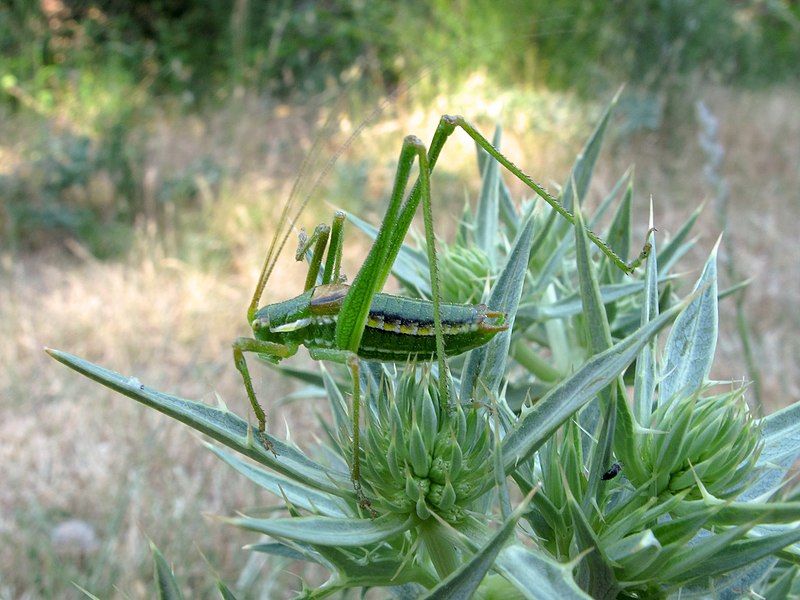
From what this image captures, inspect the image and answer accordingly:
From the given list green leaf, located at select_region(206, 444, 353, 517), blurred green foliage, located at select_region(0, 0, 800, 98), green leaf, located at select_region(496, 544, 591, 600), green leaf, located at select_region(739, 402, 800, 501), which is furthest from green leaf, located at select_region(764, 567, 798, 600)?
blurred green foliage, located at select_region(0, 0, 800, 98)

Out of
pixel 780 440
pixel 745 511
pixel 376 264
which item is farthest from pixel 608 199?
pixel 745 511

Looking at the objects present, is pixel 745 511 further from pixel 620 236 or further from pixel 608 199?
pixel 608 199

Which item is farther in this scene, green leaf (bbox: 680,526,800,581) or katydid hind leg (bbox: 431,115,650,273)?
katydid hind leg (bbox: 431,115,650,273)

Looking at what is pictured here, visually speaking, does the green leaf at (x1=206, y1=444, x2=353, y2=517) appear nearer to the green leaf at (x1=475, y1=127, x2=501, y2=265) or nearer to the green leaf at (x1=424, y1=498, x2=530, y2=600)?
the green leaf at (x1=424, y1=498, x2=530, y2=600)

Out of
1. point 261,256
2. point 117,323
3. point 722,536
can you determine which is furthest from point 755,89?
point 722,536

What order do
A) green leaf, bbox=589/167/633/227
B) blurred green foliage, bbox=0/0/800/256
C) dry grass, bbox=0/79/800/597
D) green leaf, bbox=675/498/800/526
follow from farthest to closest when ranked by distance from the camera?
1. blurred green foliage, bbox=0/0/800/256
2. dry grass, bbox=0/79/800/597
3. green leaf, bbox=589/167/633/227
4. green leaf, bbox=675/498/800/526

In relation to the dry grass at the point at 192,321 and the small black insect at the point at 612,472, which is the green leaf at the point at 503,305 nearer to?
the small black insect at the point at 612,472
